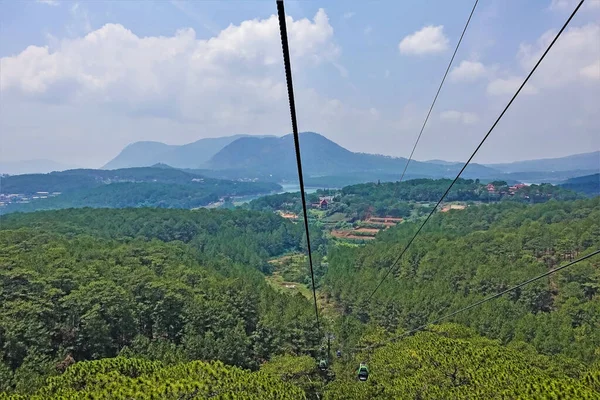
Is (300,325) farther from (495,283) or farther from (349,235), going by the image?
(349,235)

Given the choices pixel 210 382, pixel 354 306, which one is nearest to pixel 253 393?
pixel 210 382

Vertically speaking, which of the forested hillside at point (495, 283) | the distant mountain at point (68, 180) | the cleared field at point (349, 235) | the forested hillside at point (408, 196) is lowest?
the cleared field at point (349, 235)

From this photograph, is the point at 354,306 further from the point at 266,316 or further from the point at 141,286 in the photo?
the point at 141,286

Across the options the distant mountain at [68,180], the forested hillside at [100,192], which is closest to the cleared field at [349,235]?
the forested hillside at [100,192]

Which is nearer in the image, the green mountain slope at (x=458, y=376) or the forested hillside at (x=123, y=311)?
the green mountain slope at (x=458, y=376)

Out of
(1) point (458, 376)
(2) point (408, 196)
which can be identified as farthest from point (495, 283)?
(2) point (408, 196)

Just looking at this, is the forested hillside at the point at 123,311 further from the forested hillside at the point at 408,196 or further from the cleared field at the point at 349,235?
the forested hillside at the point at 408,196

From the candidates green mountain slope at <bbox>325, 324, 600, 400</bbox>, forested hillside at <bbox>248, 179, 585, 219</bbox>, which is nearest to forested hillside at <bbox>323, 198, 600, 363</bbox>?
green mountain slope at <bbox>325, 324, 600, 400</bbox>
